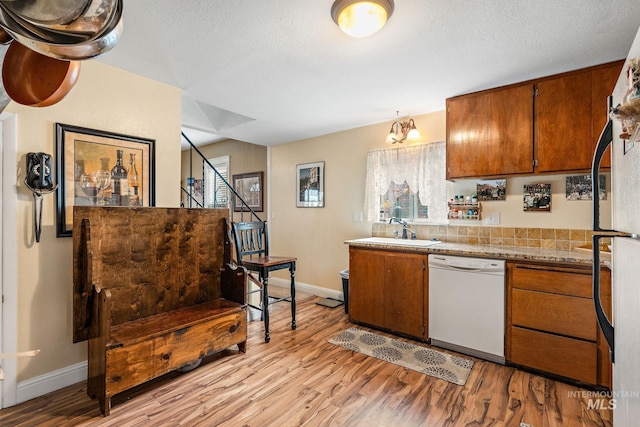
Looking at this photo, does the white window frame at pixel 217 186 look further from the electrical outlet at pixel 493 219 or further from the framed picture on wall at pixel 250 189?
the electrical outlet at pixel 493 219

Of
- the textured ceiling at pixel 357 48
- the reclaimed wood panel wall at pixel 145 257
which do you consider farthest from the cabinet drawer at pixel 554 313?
the reclaimed wood panel wall at pixel 145 257

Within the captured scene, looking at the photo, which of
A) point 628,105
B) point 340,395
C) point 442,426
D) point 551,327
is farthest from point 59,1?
point 551,327

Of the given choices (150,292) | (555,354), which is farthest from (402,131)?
(150,292)

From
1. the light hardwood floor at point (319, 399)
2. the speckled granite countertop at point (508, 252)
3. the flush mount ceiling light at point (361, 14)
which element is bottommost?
the light hardwood floor at point (319, 399)

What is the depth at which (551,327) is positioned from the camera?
2.18 metres

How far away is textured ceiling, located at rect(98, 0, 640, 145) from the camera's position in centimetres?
167

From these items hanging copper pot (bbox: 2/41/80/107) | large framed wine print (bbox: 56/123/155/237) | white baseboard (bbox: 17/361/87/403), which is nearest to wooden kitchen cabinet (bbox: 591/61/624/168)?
hanging copper pot (bbox: 2/41/80/107)

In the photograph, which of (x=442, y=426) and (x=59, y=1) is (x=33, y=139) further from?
(x=442, y=426)

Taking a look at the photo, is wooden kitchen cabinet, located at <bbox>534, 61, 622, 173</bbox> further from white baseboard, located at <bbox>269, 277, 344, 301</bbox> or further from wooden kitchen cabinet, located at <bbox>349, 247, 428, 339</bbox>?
white baseboard, located at <bbox>269, 277, 344, 301</bbox>

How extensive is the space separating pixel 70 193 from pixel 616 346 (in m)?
3.06

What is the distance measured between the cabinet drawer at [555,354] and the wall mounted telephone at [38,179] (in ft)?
11.4

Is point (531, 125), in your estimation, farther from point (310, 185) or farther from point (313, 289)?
point (313, 289)

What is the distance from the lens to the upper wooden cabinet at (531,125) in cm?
227

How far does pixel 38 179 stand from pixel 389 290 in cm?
287
